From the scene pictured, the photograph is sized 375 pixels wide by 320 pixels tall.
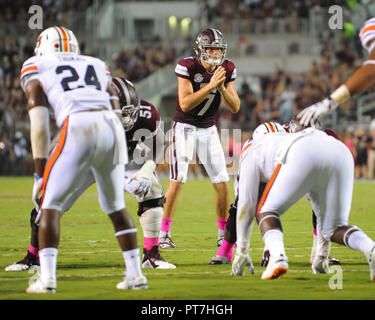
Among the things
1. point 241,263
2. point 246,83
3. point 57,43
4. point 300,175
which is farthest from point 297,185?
point 246,83

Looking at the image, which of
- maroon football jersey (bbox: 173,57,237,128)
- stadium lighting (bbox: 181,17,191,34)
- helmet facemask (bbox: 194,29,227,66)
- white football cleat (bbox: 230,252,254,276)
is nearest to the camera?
white football cleat (bbox: 230,252,254,276)

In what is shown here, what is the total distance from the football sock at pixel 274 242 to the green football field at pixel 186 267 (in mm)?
254

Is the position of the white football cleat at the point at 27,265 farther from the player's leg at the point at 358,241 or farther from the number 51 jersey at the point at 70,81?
the player's leg at the point at 358,241

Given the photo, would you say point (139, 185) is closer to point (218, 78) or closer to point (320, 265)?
point (320, 265)

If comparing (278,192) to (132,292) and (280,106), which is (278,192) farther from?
(280,106)

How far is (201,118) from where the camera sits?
866 cm

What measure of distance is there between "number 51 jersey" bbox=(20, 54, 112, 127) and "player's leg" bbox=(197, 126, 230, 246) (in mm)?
3259

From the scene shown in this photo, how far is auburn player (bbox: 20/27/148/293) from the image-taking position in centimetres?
512

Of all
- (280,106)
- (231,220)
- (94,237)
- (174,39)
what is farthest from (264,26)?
(231,220)

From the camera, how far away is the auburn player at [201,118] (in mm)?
8164

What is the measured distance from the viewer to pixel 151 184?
6.25 metres

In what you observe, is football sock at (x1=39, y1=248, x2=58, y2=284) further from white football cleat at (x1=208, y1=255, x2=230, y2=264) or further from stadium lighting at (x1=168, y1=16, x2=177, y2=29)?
stadium lighting at (x1=168, y1=16, x2=177, y2=29)

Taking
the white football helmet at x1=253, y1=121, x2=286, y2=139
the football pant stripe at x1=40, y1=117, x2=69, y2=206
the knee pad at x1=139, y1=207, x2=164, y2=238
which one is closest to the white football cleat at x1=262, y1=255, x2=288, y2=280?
the knee pad at x1=139, y1=207, x2=164, y2=238

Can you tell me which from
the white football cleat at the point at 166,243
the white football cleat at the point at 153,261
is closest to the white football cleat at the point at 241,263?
the white football cleat at the point at 153,261
